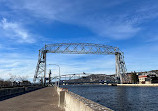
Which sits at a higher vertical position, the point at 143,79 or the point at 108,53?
the point at 108,53

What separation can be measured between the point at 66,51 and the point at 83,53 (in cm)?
1342

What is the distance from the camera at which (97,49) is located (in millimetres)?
129750

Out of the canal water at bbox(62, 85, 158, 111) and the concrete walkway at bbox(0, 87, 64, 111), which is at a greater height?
the concrete walkway at bbox(0, 87, 64, 111)

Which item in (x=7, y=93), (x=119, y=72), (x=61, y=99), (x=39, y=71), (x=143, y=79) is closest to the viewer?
(x=61, y=99)

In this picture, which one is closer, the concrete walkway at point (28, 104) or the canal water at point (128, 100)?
the concrete walkway at point (28, 104)

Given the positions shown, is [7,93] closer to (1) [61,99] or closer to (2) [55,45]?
(1) [61,99]

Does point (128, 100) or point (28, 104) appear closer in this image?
point (28, 104)

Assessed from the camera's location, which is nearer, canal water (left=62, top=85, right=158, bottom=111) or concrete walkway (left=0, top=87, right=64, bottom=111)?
concrete walkway (left=0, top=87, right=64, bottom=111)

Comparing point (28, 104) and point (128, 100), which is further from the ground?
point (28, 104)

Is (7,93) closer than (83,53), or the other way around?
(7,93)

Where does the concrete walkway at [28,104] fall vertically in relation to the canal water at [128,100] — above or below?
above

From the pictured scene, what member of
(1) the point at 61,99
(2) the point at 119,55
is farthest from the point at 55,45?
(1) the point at 61,99

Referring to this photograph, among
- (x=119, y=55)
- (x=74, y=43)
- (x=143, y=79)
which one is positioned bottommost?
(x=143, y=79)

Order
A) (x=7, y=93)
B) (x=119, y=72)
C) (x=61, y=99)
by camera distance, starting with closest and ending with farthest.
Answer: (x=61, y=99), (x=7, y=93), (x=119, y=72)
